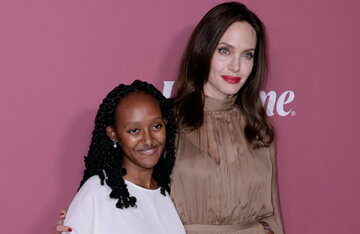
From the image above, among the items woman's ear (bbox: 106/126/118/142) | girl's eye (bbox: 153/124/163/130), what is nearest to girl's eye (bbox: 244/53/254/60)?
girl's eye (bbox: 153/124/163/130)

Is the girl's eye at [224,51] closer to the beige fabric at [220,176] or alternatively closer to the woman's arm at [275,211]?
the beige fabric at [220,176]

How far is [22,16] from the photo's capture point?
6.02 ft

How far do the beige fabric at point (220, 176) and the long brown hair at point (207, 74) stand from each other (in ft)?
0.15

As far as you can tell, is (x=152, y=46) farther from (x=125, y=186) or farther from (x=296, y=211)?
(x=296, y=211)

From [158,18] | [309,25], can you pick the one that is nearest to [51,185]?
[158,18]

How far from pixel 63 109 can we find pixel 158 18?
1.87 ft

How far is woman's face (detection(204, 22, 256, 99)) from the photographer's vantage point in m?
1.68

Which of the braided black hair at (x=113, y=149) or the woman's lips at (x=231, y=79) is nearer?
the braided black hair at (x=113, y=149)

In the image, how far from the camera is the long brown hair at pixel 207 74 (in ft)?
5.57

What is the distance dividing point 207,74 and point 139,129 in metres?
0.45

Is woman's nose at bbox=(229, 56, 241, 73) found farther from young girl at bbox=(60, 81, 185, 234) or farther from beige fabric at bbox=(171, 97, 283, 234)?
young girl at bbox=(60, 81, 185, 234)

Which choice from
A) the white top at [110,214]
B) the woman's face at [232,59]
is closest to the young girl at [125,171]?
the white top at [110,214]

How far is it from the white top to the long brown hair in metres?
0.36

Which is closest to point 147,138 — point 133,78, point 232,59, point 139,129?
point 139,129
